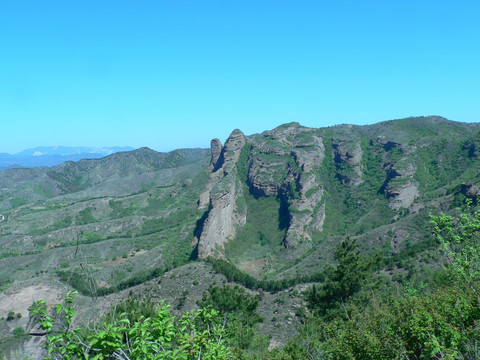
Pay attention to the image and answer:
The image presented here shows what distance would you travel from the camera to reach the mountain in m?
53.2

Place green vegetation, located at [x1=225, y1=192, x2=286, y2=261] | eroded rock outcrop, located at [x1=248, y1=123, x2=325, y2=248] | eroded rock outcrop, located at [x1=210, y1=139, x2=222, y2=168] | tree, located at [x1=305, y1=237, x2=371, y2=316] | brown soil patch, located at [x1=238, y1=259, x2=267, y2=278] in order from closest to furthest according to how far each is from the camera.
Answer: tree, located at [x1=305, y1=237, x2=371, y2=316]
brown soil patch, located at [x1=238, y1=259, x2=267, y2=278]
green vegetation, located at [x1=225, y1=192, x2=286, y2=261]
eroded rock outcrop, located at [x1=248, y1=123, x2=325, y2=248]
eroded rock outcrop, located at [x1=210, y1=139, x2=222, y2=168]

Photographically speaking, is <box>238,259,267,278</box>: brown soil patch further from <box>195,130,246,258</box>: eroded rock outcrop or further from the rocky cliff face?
<box>195,130,246,258</box>: eroded rock outcrop

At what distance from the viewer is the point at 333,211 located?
109438 millimetres

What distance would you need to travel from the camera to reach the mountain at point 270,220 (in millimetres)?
53156

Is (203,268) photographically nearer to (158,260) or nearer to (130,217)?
(158,260)

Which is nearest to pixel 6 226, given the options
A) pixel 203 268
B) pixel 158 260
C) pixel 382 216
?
pixel 158 260

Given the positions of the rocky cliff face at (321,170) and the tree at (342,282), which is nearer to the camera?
the tree at (342,282)

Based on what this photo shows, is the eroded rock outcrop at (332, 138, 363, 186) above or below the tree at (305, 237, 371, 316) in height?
above

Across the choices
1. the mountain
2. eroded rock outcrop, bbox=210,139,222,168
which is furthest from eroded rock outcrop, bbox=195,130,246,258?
eroded rock outcrop, bbox=210,139,222,168

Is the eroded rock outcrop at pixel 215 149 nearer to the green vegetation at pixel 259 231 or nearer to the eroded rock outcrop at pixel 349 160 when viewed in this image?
the green vegetation at pixel 259 231

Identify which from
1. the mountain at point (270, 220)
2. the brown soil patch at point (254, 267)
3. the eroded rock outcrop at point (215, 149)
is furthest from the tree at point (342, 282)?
the eroded rock outcrop at point (215, 149)

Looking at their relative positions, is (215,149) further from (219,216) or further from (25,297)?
(25,297)

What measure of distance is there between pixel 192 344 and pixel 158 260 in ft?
265

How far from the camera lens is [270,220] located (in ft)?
352
